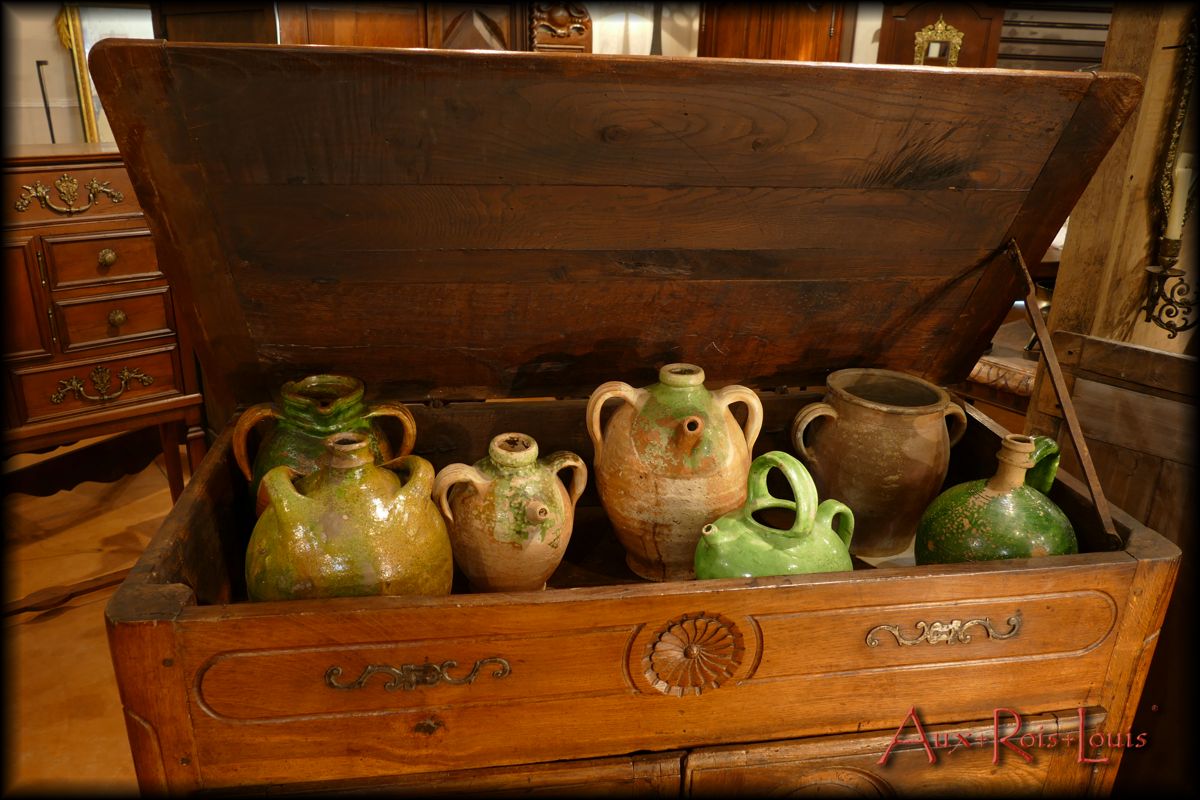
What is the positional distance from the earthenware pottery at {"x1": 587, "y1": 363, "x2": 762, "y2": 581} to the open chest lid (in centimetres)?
16

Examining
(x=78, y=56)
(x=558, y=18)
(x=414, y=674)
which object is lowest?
(x=414, y=674)

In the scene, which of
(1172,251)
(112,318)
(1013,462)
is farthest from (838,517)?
(112,318)

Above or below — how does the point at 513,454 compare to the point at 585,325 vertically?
below

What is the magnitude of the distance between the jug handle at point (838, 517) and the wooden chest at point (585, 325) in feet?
0.47

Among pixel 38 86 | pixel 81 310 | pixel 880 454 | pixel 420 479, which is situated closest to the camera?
pixel 420 479

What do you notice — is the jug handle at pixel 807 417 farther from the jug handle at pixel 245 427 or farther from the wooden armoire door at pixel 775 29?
the wooden armoire door at pixel 775 29

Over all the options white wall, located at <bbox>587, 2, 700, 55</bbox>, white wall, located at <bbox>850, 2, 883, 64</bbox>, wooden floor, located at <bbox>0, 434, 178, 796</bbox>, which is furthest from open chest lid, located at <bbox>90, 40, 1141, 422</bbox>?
white wall, located at <bbox>850, 2, 883, 64</bbox>

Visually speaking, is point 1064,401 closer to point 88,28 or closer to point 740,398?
point 740,398

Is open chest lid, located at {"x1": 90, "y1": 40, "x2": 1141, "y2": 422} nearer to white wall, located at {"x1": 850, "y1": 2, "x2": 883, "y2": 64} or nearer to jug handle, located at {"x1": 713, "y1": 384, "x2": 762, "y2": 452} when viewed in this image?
jug handle, located at {"x1": 713, "y1": 384, "x2": 762, "y2": 452}

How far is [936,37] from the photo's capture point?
3.64m

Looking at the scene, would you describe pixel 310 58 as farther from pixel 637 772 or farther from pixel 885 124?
pixel 637 772

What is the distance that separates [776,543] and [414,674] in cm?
47

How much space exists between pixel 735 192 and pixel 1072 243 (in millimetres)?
806

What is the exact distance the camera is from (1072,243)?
1545mm
